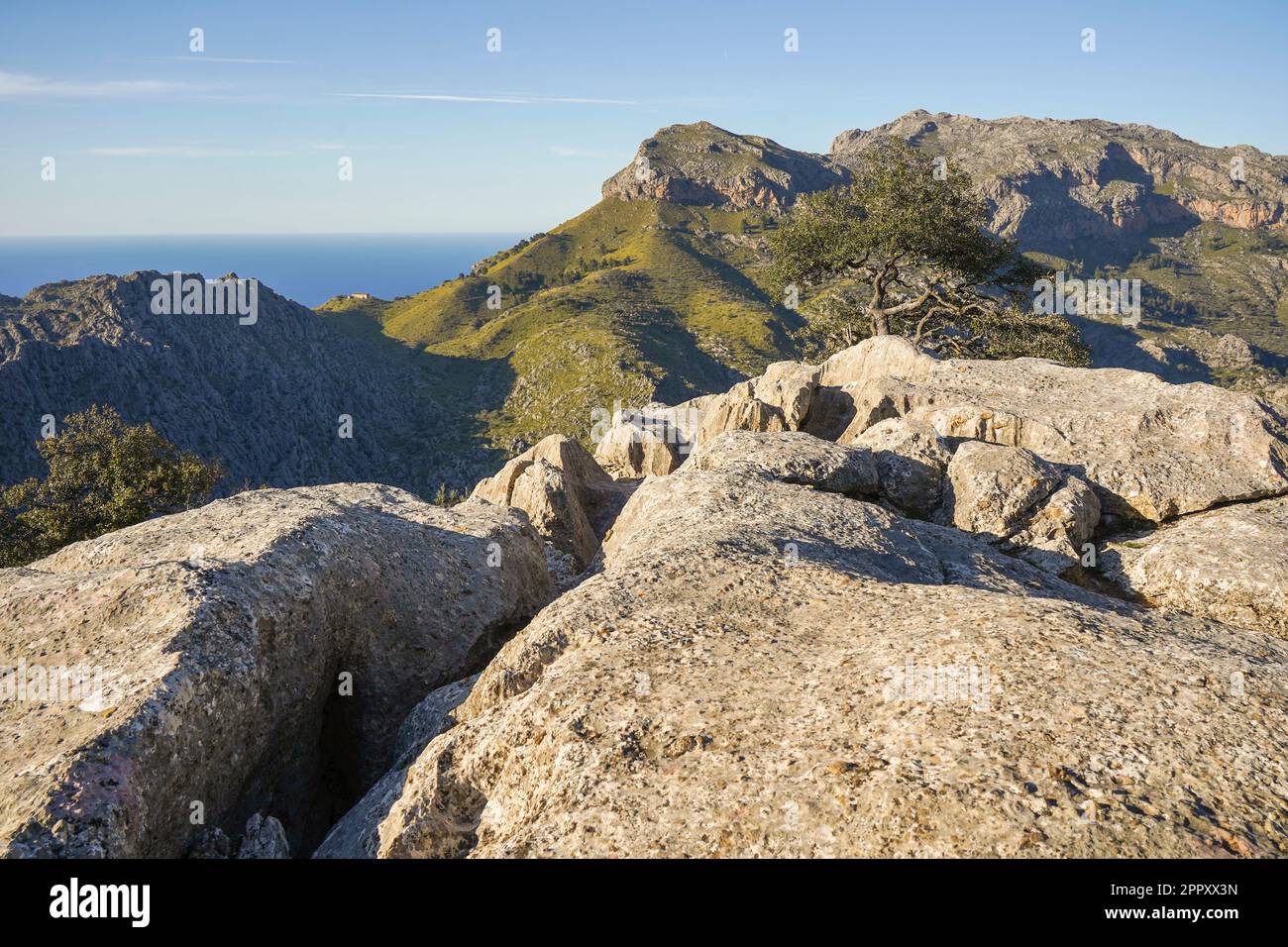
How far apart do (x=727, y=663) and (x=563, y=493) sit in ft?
66.4

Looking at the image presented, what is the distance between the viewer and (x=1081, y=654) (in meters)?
Result: 14.5

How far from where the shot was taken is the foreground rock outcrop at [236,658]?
13672 mm

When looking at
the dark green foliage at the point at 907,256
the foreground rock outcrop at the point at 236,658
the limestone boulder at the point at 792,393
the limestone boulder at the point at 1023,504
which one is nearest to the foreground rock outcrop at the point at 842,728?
the foreground rock outcrop at the point at 236,658

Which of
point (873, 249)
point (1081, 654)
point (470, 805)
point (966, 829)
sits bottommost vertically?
point (470, 805)

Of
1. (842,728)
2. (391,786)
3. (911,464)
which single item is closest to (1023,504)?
(911,464)

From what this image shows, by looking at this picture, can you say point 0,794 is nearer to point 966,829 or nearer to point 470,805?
point 470,805

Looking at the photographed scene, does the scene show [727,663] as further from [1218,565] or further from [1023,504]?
[1218,565]

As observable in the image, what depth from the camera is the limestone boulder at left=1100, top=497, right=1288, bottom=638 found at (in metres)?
22.1

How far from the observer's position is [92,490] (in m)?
49.7

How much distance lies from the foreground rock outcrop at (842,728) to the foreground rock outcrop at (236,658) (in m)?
4.69

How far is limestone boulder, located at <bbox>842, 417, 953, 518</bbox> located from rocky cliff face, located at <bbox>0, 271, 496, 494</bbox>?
121 meters
